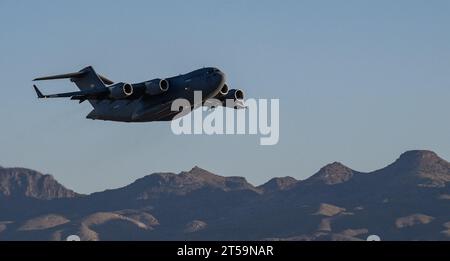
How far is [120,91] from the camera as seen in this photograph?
82125mm

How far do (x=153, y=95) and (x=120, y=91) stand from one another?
285cm

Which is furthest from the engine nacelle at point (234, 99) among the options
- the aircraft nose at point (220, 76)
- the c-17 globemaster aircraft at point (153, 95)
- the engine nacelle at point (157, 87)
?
the aircraft nose at point (220, 76)

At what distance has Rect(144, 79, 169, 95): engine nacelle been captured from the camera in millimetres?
82500

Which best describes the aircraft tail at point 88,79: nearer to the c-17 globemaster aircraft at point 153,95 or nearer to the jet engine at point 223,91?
the c-17 globemaster aircraft at point 153,95

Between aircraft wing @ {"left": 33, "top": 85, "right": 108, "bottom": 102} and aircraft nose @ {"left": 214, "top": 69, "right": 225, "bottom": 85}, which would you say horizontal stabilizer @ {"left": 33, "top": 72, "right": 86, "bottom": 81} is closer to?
aircraft wing @ {"left": 33, "top": 85, "right": 108, "bottom": 102}

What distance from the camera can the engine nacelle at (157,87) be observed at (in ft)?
271

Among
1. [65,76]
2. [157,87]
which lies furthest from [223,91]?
[65,76]

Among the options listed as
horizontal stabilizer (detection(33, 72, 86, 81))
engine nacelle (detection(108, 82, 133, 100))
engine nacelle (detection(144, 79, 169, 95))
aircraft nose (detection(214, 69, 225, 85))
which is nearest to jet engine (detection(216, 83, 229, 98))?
engine nacelle (detection(144, 79, 169, 95))

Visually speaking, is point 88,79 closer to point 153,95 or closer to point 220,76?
point 153,95

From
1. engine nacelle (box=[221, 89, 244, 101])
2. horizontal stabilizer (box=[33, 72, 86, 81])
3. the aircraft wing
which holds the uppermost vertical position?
horizontal stabilizer (box=[33, 72, 86, 81])
